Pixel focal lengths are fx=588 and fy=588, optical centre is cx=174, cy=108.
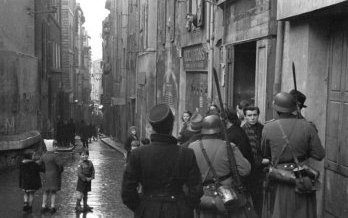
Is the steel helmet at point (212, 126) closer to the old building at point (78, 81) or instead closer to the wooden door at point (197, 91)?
the wooden door at point (197, 91)

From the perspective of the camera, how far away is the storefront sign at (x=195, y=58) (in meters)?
15.7

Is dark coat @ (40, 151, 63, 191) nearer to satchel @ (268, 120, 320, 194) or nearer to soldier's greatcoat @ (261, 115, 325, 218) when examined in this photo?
soldier's greatcoat @ (261, 115, 325, 218)

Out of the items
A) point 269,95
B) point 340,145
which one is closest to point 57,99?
point 269,95

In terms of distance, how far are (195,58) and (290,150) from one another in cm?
1092

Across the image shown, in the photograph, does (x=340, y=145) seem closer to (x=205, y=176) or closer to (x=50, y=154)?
(x=205, y=176)

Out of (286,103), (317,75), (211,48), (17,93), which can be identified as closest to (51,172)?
(211,48)

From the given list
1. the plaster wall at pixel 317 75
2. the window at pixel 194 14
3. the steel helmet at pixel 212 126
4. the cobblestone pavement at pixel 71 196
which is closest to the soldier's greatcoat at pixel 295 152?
the steel helmet at pixel 212 126

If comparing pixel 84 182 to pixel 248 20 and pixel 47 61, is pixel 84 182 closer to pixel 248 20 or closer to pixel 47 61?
pixel 248 20

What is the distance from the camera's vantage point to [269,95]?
392 inches

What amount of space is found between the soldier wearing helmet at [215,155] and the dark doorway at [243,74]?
6321mm

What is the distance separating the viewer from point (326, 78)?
8.09 metres

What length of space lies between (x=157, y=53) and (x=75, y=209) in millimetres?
13434

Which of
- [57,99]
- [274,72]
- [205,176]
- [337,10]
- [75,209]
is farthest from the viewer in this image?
[57,99]

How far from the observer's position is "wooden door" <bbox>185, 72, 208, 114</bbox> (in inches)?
615
